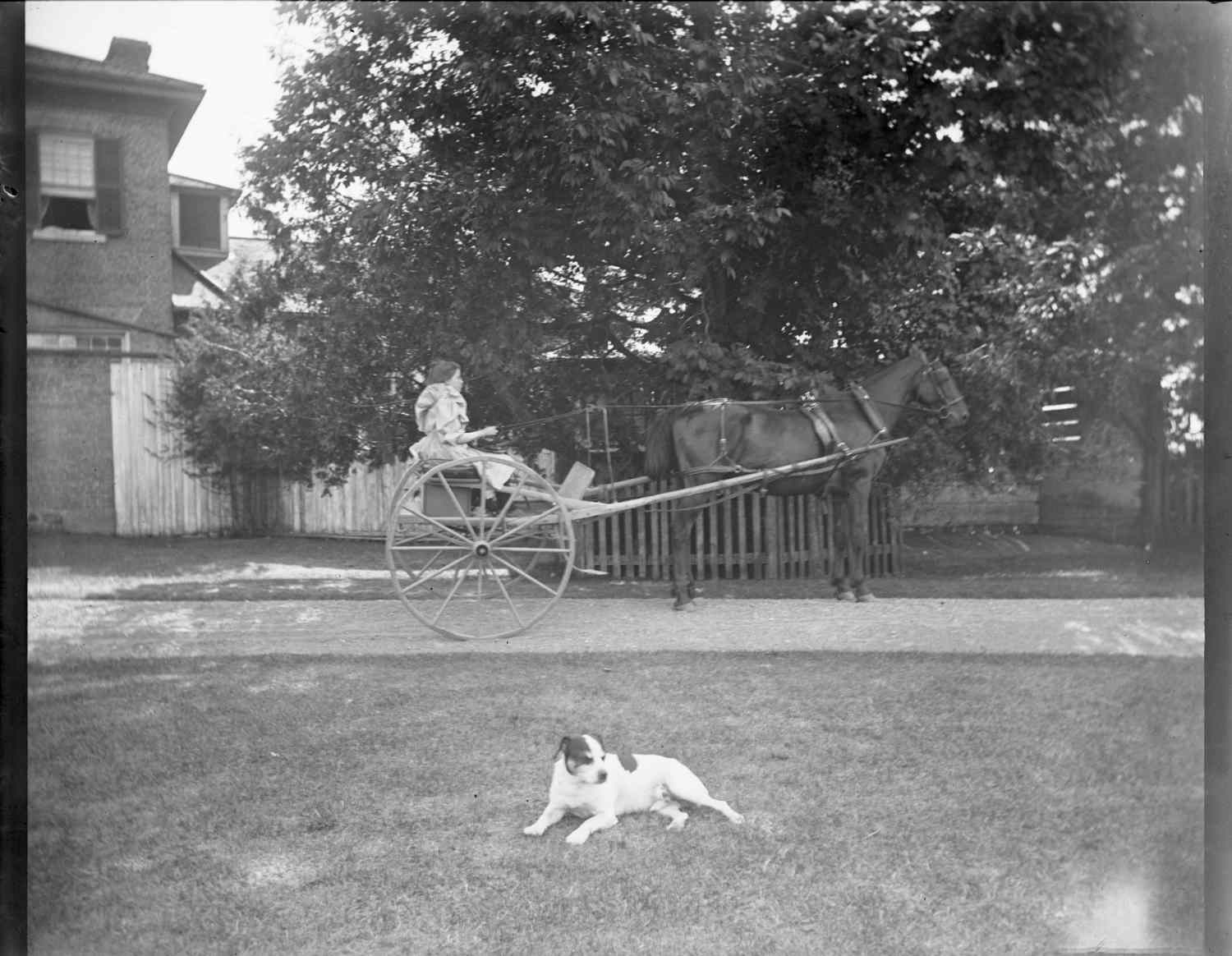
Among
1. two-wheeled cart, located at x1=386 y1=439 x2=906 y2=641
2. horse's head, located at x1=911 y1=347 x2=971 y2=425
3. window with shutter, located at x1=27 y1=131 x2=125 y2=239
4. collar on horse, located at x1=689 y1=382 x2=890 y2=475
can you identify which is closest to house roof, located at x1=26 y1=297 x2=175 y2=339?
window with shutter, located at x1=27 y1=131 x2=125 y2=239

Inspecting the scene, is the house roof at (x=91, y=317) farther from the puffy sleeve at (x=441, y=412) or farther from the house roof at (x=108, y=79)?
the puffy sleeve at (x=441, y=412)

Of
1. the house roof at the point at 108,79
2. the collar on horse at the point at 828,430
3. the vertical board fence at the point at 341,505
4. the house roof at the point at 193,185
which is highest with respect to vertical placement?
the house roof at the point at 108,79

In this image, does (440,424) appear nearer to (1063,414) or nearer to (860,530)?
(860,530)

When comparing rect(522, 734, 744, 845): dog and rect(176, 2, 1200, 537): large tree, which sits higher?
rect(176, 2, 1200, 537): large tree

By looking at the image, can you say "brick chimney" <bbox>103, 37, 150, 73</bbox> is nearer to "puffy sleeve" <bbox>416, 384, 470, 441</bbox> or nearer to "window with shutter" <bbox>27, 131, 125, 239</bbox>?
"window with shutter" <bbox>27, 131, 125, 239</bbox>

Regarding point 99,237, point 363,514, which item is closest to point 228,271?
point 99,237

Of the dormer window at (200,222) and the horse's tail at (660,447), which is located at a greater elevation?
the dormer window at (200,222)

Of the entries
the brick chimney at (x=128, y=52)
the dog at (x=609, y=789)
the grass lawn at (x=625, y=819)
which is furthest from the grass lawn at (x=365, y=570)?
the brick chimney at (x=128, y=52)
